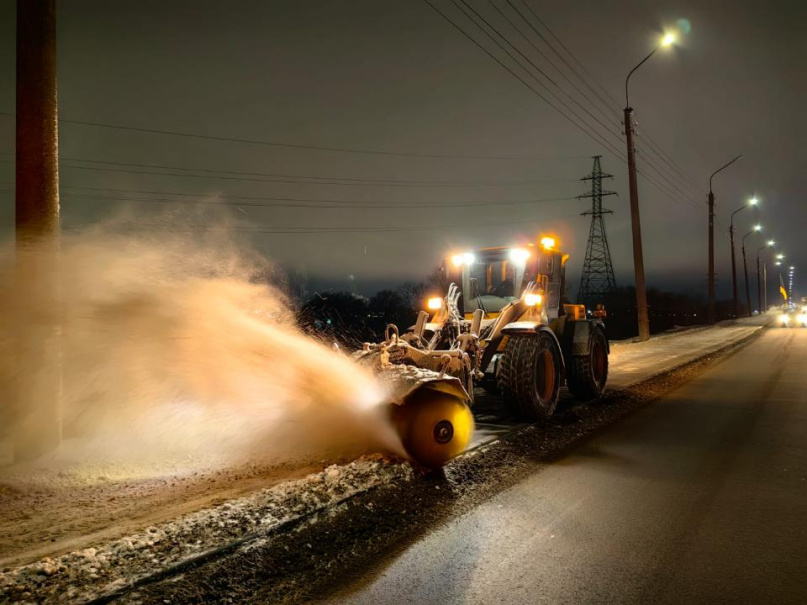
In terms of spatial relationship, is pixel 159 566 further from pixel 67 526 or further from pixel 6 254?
pixel 6 254

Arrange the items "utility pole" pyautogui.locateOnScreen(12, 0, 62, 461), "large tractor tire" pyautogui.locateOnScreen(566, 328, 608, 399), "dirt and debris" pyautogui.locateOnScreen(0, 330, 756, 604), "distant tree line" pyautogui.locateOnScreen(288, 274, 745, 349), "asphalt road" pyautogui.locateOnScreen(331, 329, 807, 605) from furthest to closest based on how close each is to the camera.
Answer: "distant tree line" pyautogui.locateOnScreen(288, 274, 745, 349), "large tractor tire" pyautogui.locateOnScreen(566, 328, 608, 399), "utility pole" pyautogui.locateOnScreen(12, 0, 62, 461), "asphalt road" pyautogui.locateOnScreen(331, 329, 807, 605), "dirt and debris" pyautogui.locateOnScreen(0, 330, 756, 604)

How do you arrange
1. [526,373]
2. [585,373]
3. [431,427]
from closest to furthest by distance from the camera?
[431,427] < [526,373] < [585,373]

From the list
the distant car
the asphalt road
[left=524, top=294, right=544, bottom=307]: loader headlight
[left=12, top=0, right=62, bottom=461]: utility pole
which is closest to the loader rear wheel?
the asphalt road

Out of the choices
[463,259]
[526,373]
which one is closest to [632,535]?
[526,373]

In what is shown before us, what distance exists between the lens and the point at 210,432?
7.36 metres

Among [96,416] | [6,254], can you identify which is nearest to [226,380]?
[96,416]

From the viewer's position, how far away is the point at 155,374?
709 cm

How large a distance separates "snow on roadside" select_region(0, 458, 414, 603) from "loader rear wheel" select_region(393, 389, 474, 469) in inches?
19.7

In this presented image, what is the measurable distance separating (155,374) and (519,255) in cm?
568

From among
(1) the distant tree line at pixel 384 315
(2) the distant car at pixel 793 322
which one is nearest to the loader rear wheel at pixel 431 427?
(1) the distant tree line at pixel 384 315

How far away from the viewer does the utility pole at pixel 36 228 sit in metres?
6.27

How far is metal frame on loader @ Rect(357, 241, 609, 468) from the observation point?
19.7 feet

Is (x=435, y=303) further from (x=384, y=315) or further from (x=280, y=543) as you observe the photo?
(x=384, y=315)

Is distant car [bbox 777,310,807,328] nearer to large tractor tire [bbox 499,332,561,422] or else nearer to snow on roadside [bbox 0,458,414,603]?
large tractor tire [bbox 499,332,561,422]
